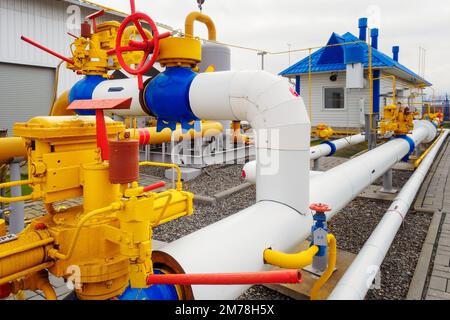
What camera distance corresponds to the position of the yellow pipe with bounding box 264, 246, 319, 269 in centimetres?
221

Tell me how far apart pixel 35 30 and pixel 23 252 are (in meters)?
11.8

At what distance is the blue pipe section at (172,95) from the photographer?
2994mm

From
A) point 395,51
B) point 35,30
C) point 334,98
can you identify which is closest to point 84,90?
point 35,30

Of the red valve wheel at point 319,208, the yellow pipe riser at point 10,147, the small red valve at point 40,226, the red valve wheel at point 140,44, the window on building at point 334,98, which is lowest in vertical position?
the red valve wheel at point 319,208

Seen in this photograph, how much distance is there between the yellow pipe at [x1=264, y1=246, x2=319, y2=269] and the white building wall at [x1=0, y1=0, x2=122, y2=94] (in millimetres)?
11263

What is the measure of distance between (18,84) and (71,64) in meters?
7.94

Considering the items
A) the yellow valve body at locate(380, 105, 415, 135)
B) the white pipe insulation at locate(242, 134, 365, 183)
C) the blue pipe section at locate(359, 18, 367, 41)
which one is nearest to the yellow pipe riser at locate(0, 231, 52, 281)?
the white pipe insulation at locate(242, 134, 365, 183)

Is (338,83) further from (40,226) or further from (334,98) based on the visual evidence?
(40,226)

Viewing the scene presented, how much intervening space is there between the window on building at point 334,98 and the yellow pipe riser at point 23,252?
17551 millimetres

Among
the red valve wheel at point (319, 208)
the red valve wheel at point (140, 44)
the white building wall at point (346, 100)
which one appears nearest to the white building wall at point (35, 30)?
the red valve wheel at point (140, 44)

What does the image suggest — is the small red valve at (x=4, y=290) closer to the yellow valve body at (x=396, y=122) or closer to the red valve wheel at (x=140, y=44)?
the red valve wheel at (x=140, y=44)

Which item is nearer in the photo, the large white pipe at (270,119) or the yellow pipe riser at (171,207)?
the yellow pipe riser at (171,207)

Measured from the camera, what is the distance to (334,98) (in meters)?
18.3
